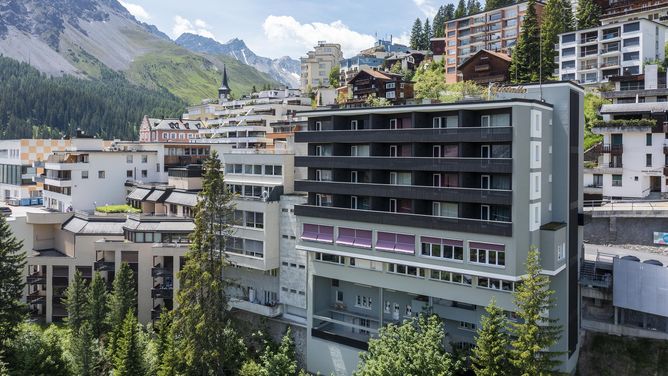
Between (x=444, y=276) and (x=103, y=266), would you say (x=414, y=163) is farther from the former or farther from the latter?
(x=103, y=266)

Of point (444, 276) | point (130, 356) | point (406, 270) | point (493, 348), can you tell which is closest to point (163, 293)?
point (130, 356)

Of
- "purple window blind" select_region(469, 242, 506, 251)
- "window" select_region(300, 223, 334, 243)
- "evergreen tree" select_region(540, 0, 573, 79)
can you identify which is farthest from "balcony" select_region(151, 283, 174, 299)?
"evergreen tree" select_region(540, 0, 573, 79)

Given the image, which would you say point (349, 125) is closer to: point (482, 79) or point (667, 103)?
point (667, 103)

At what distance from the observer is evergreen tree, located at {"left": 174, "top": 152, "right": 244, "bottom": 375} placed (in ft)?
139

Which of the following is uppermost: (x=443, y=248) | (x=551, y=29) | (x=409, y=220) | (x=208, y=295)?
(x=551, y=29)

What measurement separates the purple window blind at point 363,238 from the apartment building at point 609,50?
53.5m

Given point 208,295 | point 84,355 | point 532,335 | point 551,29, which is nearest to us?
point 532,335

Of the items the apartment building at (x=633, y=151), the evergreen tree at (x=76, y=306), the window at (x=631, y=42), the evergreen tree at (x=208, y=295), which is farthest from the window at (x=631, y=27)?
the evergreen tree at (x=76, y=306)

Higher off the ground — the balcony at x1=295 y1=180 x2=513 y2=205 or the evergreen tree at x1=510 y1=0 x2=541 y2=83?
the evergreen tree at x1=510 y1=0 x2=541 y2=83

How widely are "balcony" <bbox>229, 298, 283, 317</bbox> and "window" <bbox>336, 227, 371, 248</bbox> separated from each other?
10.5m

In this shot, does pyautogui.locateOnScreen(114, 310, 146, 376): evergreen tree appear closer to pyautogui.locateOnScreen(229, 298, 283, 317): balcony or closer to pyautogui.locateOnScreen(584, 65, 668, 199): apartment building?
pyautogui.locateOnScreen(229, 298, 283, 317): balcony

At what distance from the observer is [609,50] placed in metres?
79.8

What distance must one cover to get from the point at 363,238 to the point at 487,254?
10565 millimetres

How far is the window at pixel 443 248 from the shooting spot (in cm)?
3816
